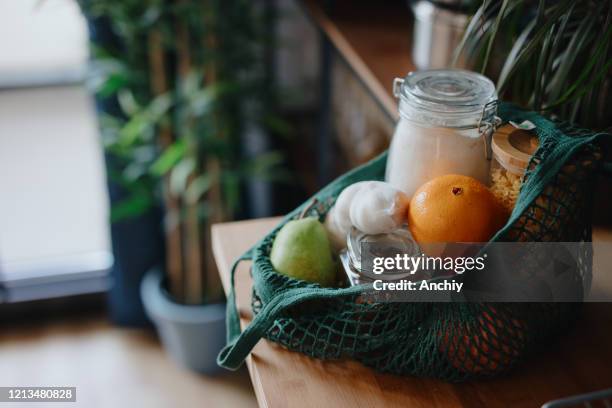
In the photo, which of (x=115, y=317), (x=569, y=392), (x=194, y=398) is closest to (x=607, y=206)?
(x=569, y=392)

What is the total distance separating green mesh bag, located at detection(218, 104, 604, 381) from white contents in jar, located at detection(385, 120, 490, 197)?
8 centimetres

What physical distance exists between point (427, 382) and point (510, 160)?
27 cm

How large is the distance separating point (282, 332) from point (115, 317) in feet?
4.79

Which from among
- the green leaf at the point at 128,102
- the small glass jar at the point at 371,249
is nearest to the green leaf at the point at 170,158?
the green leaf at the point at 128,102

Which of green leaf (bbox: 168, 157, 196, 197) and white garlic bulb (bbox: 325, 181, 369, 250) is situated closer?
white garlic bulb (bbox: 325, 181, 369, 250)

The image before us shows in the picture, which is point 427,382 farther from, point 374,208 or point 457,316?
point 374,208

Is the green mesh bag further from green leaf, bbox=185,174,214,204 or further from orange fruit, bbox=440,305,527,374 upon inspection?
green leaf, bbox=185,174,214,204

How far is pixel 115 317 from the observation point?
2.16 m

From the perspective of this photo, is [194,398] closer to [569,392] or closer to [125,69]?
[125,69]

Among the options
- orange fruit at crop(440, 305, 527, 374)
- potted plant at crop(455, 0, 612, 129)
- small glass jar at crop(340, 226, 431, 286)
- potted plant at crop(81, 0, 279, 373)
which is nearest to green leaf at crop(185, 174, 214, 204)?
potted plant at crop(81, 0, 279, 373)

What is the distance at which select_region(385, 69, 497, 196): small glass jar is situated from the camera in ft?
2.77

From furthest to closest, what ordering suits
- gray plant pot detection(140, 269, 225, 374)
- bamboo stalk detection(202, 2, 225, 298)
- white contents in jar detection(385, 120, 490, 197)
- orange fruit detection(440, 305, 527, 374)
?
gray plant pot detection(140, 269, 225, 374), bamboo stalk detection(202, 2, 225, 298), white contents in jar detection(385, 120, 490, 197), orange fruit detection(440, 305, 527, 374)

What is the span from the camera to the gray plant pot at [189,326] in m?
1.87

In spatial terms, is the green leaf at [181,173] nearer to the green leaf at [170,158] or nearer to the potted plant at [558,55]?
the green leaf at [170,158]
